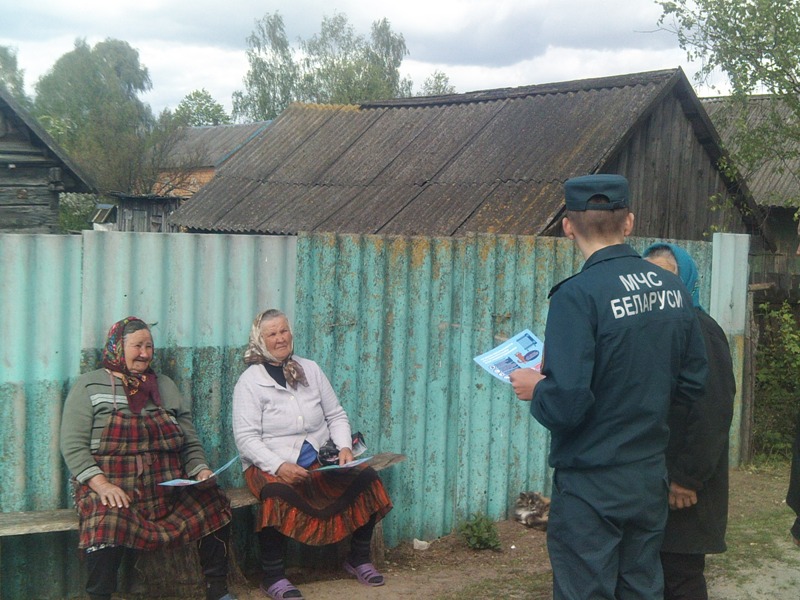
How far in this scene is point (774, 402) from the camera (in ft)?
27.6

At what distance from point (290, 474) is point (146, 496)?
0.74 meters

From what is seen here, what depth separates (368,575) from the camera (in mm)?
4930

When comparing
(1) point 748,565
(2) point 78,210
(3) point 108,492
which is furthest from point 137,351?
(2) point 78,210

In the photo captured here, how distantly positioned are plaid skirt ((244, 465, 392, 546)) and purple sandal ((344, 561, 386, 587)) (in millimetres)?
265

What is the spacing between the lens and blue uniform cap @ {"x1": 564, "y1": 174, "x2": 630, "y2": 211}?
293 centimetres

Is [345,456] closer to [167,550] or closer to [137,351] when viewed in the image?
[167,550]

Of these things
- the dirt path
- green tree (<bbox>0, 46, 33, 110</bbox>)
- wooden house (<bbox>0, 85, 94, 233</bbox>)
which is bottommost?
the dirt path

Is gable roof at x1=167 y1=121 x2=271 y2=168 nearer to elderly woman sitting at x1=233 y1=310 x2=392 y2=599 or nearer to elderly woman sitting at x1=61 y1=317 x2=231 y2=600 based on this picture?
elderly woman sitting at x1=233 y1=310 x2=392 y2=599

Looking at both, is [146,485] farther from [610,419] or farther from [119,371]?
[610,419]

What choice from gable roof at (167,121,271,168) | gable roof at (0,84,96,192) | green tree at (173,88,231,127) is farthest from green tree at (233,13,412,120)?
gable roof at (0,84,96,192)

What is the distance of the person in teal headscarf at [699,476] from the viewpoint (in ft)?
10.7

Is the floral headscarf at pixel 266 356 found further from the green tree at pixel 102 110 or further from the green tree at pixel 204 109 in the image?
the green tree at pixel 204 109

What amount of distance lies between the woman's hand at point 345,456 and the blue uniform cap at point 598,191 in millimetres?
2364

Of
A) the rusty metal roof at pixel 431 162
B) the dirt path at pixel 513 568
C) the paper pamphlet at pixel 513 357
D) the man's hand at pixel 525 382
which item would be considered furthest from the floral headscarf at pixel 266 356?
the rusty metal roof at pixel 431 162
